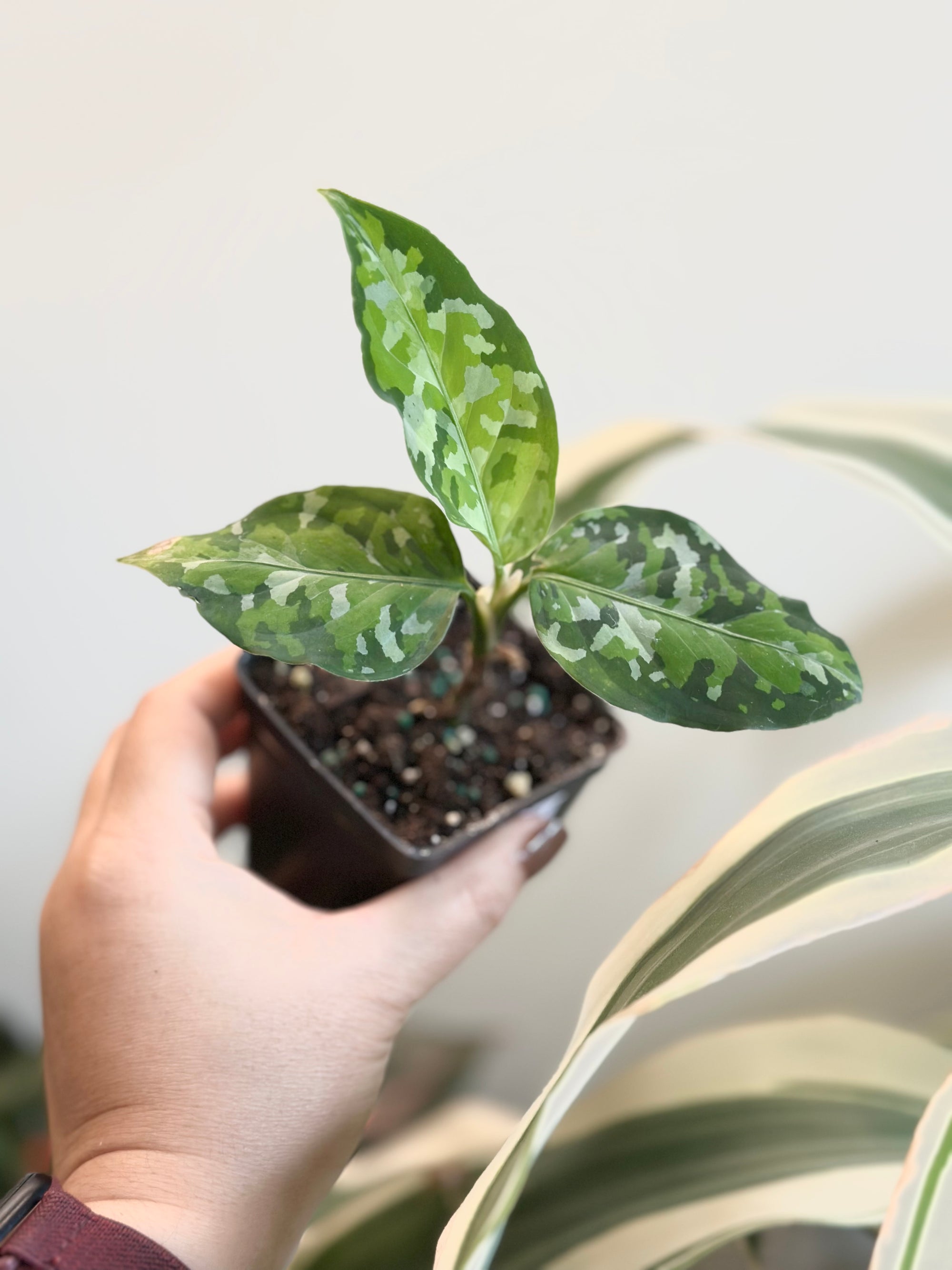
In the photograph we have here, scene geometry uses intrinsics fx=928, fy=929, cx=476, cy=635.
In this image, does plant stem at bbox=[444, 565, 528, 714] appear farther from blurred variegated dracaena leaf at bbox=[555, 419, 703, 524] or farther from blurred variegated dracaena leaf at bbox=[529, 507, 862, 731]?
blurred variegated dracaena leaf at bbox=[555, 419, 703, 524]

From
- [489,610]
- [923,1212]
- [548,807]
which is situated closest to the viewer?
[923,1212]

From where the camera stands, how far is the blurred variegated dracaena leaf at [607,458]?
60 cm

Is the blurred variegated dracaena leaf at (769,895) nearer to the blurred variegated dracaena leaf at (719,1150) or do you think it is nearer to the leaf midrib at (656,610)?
the leaf midrib at (656,610)

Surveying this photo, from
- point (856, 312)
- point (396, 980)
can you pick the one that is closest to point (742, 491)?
point (856, 312)

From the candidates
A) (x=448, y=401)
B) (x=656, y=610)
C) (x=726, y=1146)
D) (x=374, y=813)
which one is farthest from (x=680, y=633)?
(x=726, y=1146)

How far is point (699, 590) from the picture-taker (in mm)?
370

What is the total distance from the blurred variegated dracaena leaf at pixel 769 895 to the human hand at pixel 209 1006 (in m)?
0.16

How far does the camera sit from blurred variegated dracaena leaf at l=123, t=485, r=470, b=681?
33cm

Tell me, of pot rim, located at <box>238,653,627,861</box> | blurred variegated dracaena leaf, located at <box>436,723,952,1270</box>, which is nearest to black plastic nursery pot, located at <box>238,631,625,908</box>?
pot rim, located at <box>238,653,627,861</box>

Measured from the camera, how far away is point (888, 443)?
0.56 meters

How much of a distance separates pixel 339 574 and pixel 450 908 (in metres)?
0.24

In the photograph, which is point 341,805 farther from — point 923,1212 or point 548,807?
point 923,1212

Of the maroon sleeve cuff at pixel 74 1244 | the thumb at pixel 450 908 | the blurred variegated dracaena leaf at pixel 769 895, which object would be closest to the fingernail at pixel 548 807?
the thumb at pixel 450 908

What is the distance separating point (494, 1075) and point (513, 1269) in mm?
226
